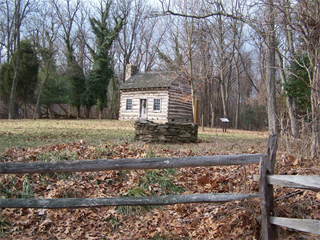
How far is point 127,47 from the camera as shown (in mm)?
35875

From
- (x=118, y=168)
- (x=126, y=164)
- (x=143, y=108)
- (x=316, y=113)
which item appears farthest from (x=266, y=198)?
(x=143, y=108)

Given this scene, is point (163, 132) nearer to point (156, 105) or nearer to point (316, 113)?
point (316, 113)

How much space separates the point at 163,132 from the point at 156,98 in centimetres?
1517

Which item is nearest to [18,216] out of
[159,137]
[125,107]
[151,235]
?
[151,235]

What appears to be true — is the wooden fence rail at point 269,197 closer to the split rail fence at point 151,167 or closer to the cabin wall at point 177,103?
the split rail fence at point 151,167

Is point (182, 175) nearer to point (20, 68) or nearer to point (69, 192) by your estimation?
point (69, 192)

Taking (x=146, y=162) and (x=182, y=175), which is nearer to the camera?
(x=146, y=162)

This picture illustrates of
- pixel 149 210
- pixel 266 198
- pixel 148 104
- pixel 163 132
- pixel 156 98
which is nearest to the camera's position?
pixel 266 198

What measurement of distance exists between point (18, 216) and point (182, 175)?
2827 millimetres

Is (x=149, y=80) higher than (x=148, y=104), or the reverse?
(x=149, y=80)

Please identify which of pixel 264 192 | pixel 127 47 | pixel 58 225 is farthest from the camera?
pixel 127 47

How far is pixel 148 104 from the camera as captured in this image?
26.0 metres

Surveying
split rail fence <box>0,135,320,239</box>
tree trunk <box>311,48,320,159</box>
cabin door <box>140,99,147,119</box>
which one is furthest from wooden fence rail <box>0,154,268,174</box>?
cabin door <box>140,99,147,119</box>

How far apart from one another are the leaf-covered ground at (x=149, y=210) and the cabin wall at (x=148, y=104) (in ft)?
65.2
